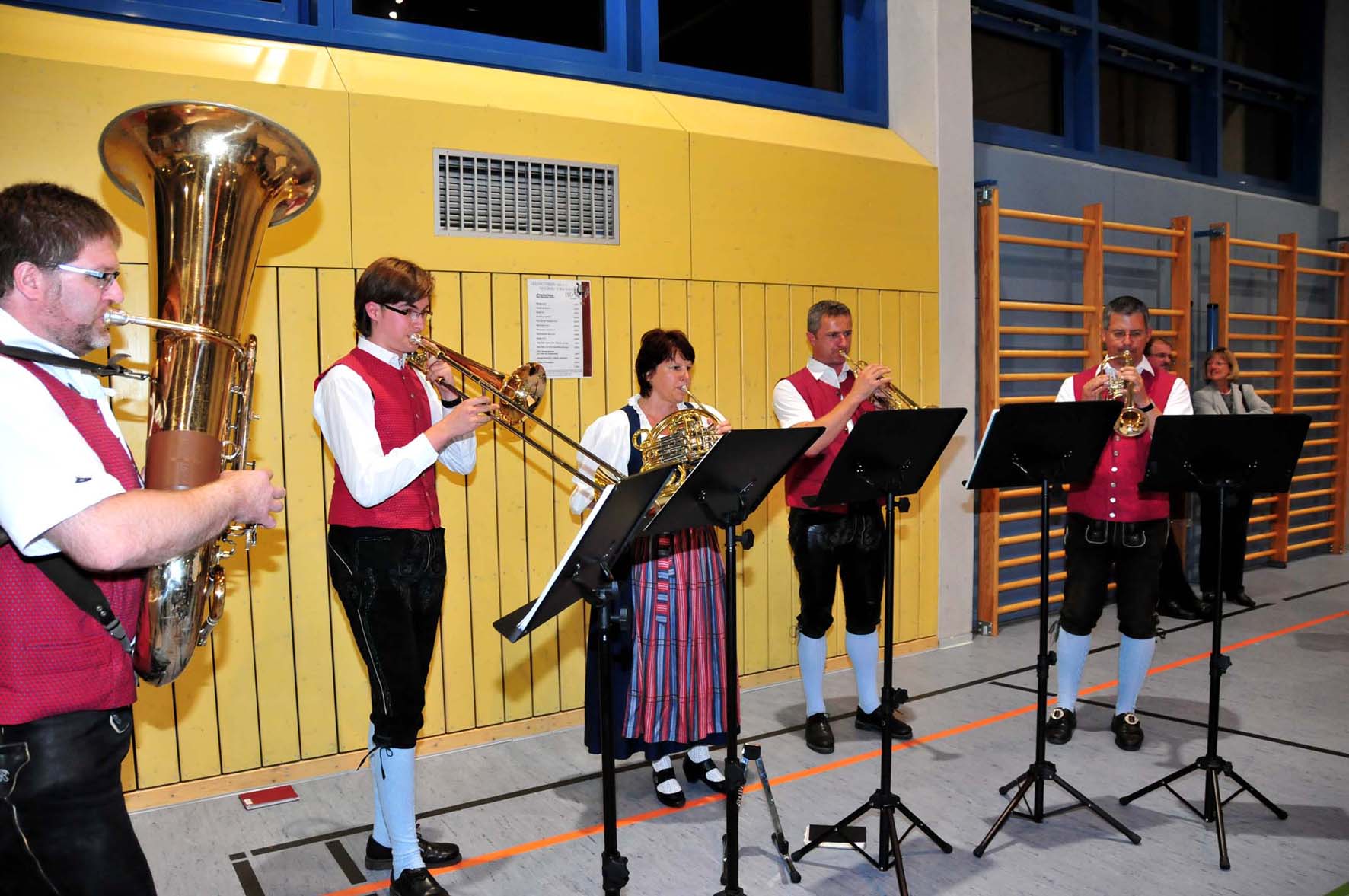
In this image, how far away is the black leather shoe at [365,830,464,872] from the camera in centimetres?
280

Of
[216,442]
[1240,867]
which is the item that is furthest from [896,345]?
[216,442]

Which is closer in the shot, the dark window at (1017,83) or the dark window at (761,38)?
the dark window at (761,38)

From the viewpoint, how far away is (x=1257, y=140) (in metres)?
7.71

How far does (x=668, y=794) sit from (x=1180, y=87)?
662cm

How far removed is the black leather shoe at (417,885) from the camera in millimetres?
2562

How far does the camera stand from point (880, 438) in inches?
107

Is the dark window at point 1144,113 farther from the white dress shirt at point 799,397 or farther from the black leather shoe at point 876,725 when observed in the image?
the black leather shoe at point 876,725

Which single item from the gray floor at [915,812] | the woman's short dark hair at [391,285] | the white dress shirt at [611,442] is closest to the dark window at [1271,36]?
the gray floor at [915,812]

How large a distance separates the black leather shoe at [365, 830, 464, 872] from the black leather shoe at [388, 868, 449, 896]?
7.0 inches

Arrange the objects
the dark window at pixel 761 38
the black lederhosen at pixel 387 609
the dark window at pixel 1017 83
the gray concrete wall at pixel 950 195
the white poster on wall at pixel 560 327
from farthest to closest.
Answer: the dark window at pixel 1017 83 → the gray concrete wall at pixel 950 195 → the dark window at pixel 761 38 → the white poster on wall at pixel 560 327 → the black lederhosen at pixel 387 609

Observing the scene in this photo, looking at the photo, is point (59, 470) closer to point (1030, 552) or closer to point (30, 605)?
point (30, 605)

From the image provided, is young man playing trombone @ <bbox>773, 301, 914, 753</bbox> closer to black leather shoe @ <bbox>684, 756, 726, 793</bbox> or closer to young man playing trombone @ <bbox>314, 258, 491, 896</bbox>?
black leather shoe @ <bbox>684, 756, 726, 793</bbox>

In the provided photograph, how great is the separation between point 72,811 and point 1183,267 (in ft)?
21.9

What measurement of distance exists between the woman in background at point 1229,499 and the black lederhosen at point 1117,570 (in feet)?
8.28
